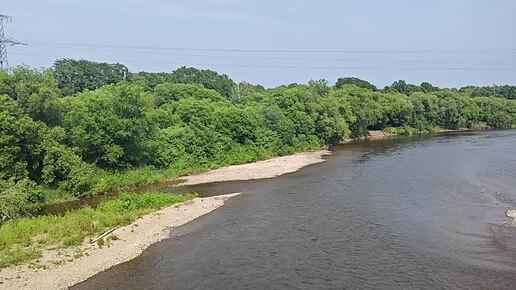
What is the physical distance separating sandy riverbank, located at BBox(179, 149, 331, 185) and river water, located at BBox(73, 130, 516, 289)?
2.93 meters

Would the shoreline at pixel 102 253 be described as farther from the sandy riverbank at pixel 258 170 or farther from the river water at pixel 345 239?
the sandy riverbank at pixel 258 170

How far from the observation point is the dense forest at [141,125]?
38625 millimetres

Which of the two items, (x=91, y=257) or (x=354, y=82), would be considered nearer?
(x=91, y=257)

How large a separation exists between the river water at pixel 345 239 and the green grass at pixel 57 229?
4305mm

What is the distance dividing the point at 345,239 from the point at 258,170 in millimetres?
28052

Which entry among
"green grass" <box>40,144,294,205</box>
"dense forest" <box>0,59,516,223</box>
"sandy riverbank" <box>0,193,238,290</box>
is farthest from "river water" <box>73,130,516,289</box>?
"dense forest" <box>0,59,516,223</box>

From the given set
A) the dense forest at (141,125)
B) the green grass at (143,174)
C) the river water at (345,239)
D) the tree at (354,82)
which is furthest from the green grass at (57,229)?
the tree at (354,82)

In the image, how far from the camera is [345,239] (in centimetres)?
2812

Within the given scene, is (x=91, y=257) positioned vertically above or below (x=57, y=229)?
below

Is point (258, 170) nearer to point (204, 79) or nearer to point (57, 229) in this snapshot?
point (57, 229)

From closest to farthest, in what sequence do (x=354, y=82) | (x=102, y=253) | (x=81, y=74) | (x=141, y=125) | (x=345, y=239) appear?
(x=102, y=253), (x=345, y=239), (x=141, y=125), (x=81, y=74), (x=354, y=82)

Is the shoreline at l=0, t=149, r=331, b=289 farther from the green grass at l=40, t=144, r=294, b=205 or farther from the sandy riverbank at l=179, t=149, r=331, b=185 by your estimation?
the green grass at l=40, t=144, r=294, b=205

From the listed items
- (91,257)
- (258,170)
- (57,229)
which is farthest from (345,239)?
(258,170)

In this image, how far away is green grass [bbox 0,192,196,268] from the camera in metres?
24.8
